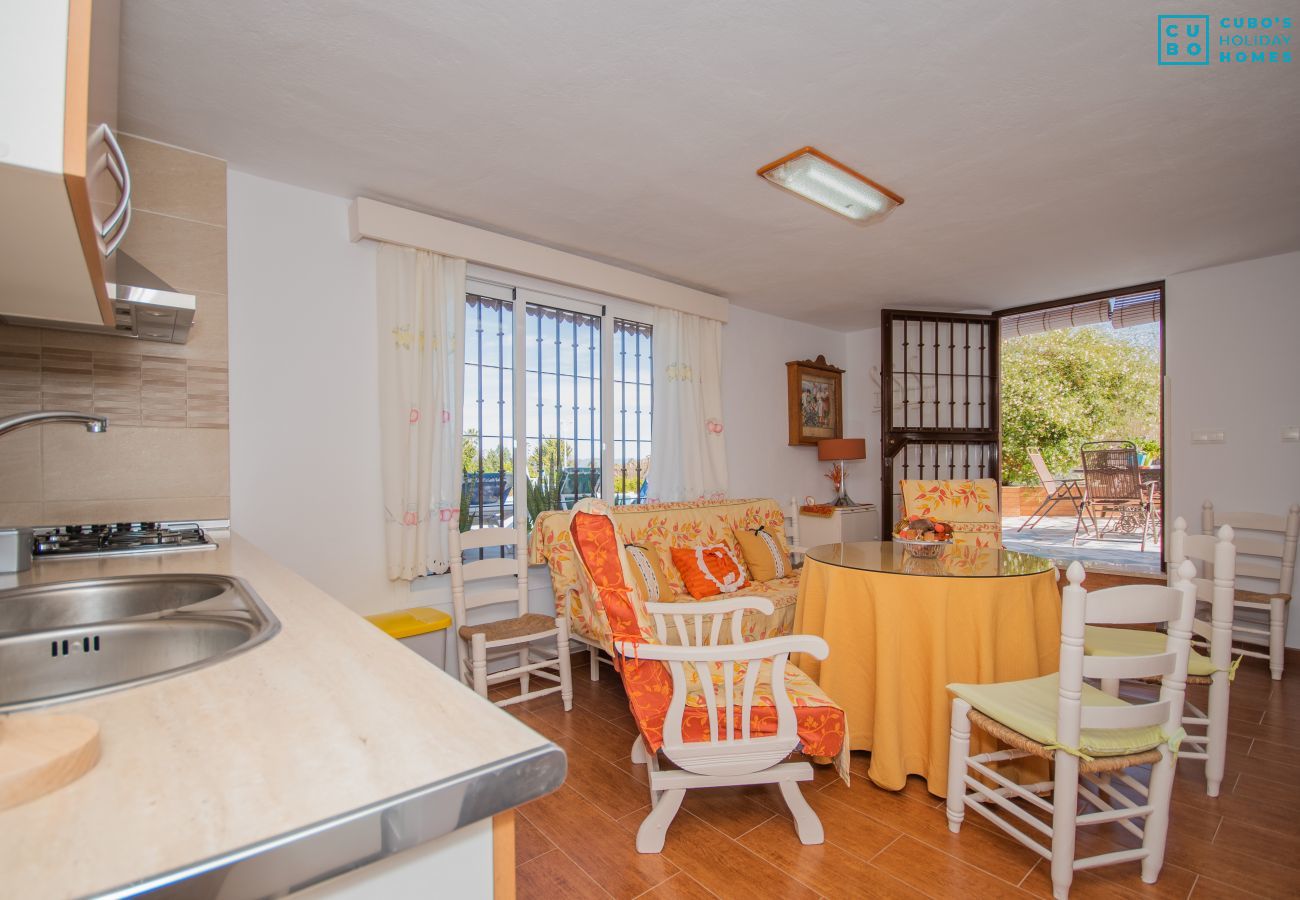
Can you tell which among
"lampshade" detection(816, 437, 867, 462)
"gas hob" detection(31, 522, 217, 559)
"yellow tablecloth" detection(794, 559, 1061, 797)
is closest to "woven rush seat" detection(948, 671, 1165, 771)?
"yellow tablecloth" detection(794, 559, 1061, 797)

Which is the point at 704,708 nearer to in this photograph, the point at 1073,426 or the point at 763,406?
the point at 763,406

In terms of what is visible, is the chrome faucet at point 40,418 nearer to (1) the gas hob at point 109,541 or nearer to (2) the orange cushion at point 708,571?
(1) the gas hob at point 109,541

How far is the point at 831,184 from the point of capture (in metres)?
2.80

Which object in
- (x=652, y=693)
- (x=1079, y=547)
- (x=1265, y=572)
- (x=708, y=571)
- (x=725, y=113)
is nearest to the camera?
(x=652, y=693)

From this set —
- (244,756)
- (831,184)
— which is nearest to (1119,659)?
(244,756)

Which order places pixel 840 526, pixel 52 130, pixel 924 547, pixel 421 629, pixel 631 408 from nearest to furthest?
pixel 52 130, pixel 421 629, pixel 924 547, pixel 631 408, pixel 840 526

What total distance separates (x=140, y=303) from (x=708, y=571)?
9.30 feet

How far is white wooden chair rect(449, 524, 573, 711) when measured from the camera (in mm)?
2895

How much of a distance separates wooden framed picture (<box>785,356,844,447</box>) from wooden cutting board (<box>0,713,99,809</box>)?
5.29 meters

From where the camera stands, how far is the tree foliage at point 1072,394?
9.41 m

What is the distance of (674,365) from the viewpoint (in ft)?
14.5

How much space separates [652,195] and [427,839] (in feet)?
9.66

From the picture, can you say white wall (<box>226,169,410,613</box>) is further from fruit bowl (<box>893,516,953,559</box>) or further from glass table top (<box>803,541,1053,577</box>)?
fruit bowl (<box>893,516,953,559</box>)

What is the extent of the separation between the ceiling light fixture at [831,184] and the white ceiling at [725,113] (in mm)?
72
